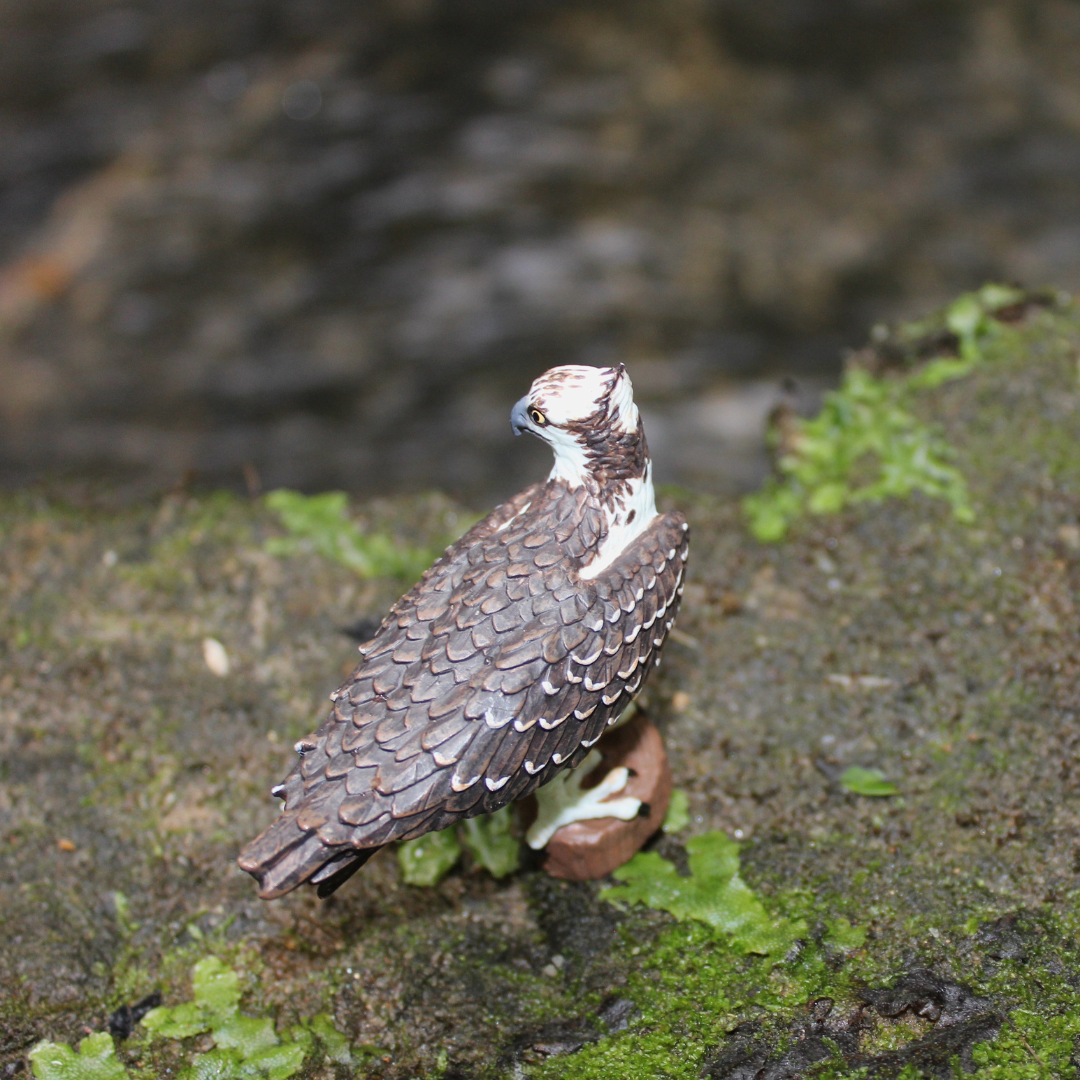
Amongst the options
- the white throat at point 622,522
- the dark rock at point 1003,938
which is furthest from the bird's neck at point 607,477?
the dark rock at point 1003,938

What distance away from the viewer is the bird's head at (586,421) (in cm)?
258

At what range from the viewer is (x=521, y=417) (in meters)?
2.65

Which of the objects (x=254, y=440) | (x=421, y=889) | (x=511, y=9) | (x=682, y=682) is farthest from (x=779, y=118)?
(x=421, y=889)

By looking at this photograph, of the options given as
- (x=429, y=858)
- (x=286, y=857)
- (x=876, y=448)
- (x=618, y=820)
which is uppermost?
(x=286, y=857)

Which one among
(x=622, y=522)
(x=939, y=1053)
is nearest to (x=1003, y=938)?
(x=939, y=1053)

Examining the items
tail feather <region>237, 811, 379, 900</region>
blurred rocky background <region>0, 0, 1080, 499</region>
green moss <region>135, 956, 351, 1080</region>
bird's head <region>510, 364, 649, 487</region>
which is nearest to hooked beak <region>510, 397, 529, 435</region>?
bird's head <region>510, 364, 649, 487</region>

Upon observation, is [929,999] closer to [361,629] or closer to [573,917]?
[573,917]

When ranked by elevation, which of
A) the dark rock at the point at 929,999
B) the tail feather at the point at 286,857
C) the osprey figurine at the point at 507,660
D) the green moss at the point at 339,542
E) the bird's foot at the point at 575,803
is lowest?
the dark rock at the point at 929,999

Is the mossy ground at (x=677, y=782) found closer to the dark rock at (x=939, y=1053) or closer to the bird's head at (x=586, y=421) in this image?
the dark rock at (x=939, y=1053)

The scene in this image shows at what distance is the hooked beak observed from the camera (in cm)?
263

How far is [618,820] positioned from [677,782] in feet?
1.31

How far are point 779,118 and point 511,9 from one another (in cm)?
235

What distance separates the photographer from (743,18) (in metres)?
8.39

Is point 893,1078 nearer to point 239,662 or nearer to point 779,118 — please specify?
point 239,662
